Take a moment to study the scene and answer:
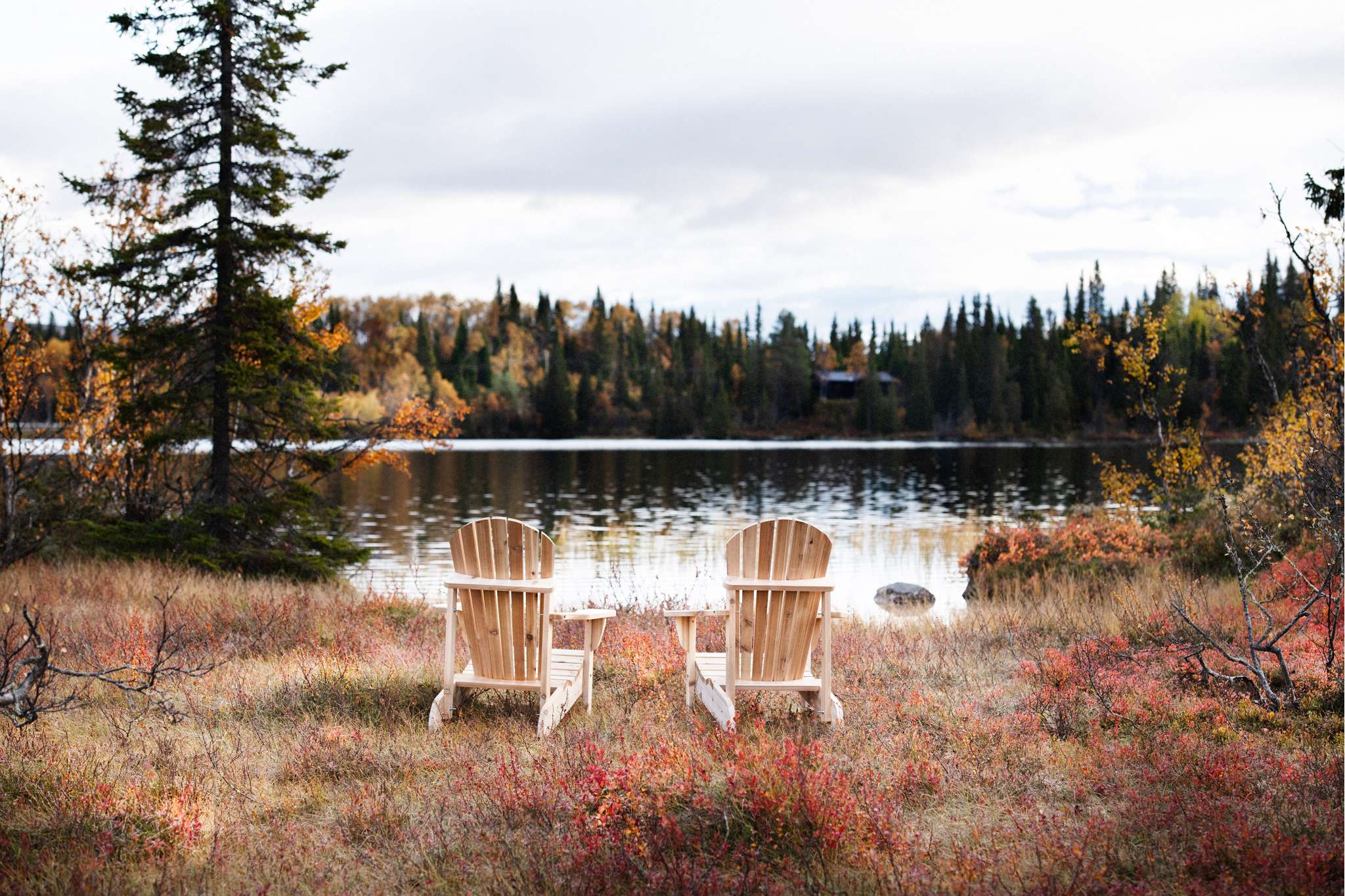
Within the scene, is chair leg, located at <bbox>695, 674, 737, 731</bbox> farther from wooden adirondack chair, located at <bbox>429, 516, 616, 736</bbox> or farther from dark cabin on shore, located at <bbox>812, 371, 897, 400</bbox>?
dark cabin on shore, located at <bbox>812, 371, 897, 400</bbox>

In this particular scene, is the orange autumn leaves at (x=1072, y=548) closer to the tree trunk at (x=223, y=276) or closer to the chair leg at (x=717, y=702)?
the chair leg at (x=717, y=702)

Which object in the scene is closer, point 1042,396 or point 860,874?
point 860,874

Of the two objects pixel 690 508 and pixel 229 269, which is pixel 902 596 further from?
pixel 690 508

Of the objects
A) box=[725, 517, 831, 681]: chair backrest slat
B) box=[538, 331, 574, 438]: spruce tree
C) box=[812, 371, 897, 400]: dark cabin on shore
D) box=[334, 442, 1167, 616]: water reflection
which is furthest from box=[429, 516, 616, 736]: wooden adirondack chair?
box=[812, 371, 897, 400]: dark cabin on shore

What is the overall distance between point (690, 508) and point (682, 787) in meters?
23.0

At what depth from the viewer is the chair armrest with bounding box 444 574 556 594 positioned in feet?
17.7

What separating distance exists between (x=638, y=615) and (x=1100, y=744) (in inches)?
199

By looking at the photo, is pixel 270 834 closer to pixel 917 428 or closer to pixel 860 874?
pixel 860 874

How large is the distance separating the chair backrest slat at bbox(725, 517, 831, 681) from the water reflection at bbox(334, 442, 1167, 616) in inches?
152

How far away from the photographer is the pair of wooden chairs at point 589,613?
17.8 feet

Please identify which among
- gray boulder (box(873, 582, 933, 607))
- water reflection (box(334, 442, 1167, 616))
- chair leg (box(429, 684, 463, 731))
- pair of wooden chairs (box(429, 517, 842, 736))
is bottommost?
water reflection (box(334, 442, 1167, 616))

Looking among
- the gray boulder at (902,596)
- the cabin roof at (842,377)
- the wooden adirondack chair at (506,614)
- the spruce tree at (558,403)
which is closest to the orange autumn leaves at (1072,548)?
the gray boulder at (902,596)

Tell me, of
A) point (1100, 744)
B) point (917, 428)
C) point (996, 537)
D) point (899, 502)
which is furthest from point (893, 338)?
point (1100, 744)

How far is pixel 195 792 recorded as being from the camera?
4023mm
